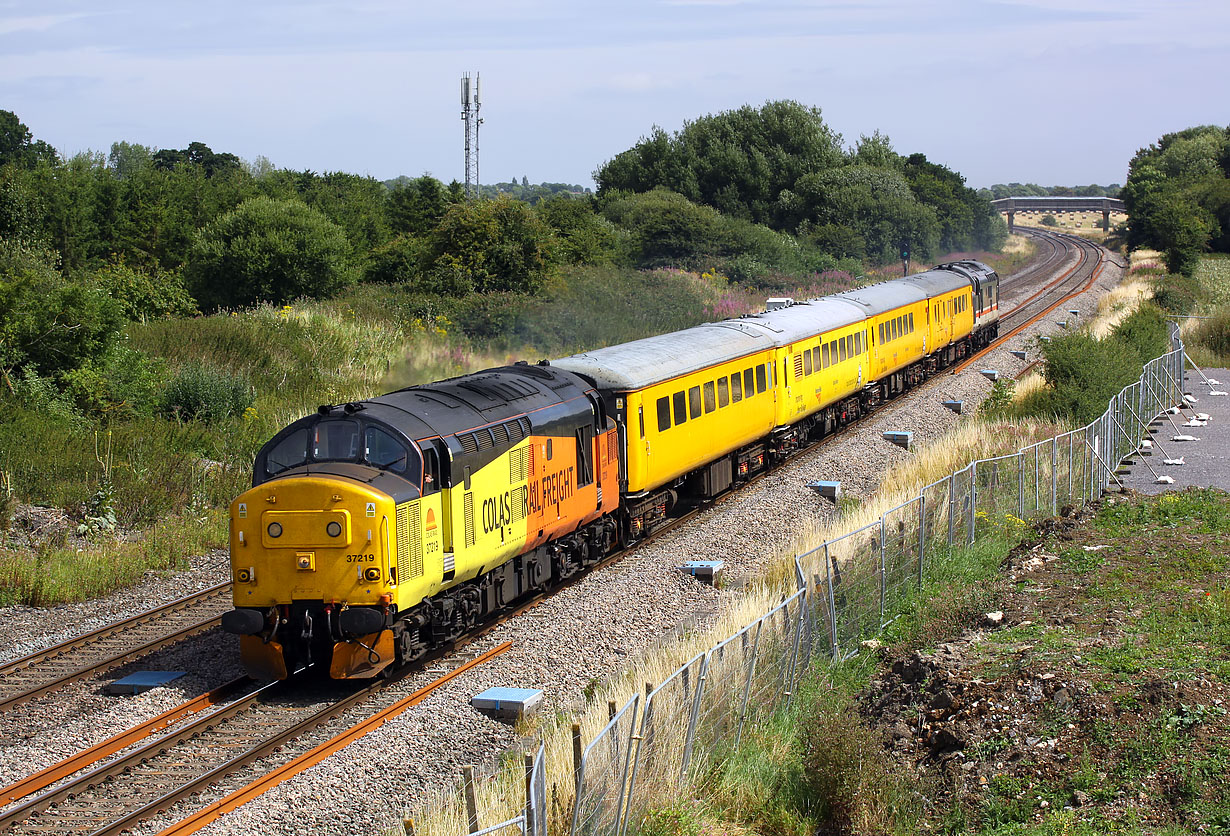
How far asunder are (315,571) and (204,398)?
13384 mm

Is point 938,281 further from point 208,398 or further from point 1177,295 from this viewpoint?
A: point 208,398

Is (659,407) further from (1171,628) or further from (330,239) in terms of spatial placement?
(330,239)

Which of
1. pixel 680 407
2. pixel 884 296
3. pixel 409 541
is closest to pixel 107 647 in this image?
pixel 409 541

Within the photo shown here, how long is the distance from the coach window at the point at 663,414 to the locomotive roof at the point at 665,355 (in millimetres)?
345

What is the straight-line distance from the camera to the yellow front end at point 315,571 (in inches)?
455

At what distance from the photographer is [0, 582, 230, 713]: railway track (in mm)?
12523

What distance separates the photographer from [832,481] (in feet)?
74.0

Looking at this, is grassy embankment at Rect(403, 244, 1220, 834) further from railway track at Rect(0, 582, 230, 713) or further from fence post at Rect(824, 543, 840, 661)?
railway track at Rect(0, 582, 230, 713)

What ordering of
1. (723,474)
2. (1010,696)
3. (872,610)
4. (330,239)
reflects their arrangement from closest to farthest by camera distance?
(1010,696) → (872,610) → (723,474) → (330,239)

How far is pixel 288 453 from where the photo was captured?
12406mm

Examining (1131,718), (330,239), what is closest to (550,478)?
(1131,718)

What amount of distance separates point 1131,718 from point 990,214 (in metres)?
93.8

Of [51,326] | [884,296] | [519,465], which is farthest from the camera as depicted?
[884,296]

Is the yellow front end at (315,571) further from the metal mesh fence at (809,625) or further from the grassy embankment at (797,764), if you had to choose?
the metal mesh fence at (809,625)
